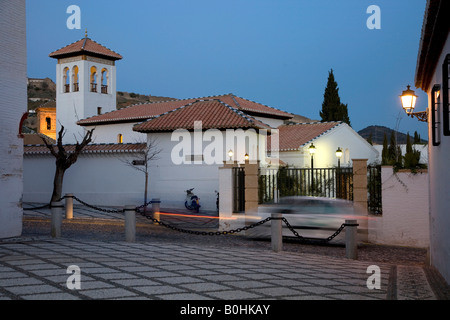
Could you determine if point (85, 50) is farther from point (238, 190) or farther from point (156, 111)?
point (238, 190)

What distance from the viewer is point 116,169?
24.4 meters

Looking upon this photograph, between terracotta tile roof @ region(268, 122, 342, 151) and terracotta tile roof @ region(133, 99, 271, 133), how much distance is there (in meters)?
8.23

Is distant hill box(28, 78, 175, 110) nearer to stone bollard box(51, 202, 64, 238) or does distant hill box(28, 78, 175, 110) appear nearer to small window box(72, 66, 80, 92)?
small window box(72, 66, 80, 92)

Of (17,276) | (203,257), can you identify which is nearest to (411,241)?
(203,257)

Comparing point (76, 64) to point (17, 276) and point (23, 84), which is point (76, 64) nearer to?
point (23, 84)

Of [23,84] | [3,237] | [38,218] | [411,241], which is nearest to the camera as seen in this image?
[3,237]

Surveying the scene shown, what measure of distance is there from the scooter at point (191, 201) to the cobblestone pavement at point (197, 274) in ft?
33.6

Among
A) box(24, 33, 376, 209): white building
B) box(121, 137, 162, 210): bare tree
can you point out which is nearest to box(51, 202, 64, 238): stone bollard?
box(24, 33, 376, 209): white building

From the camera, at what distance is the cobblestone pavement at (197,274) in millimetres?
5559

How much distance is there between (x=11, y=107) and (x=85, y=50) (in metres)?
27.3

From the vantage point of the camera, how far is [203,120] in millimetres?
23609

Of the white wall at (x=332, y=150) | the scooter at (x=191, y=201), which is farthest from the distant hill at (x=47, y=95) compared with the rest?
the scooter at (x=191, y=201)

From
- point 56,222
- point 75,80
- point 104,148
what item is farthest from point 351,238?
point 75,80
